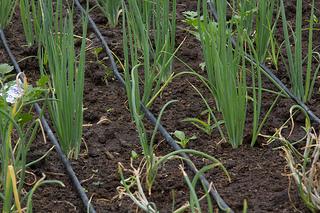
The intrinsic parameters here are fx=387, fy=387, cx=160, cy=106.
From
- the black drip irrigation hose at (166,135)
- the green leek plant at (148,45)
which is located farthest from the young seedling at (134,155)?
the green leek plant at (148,45)

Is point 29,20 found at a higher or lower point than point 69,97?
higher

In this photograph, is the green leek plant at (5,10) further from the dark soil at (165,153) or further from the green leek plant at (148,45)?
the green leek plant at (148,45)

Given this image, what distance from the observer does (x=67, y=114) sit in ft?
5.34

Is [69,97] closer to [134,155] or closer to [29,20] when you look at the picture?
[134,155]

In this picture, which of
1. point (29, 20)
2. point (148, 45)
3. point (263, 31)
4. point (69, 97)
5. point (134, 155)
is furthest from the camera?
point (29, 20)

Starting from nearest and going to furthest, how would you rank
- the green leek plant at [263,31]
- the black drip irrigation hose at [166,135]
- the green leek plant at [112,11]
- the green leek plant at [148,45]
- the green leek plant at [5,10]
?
the black drip irrigation hose at [166,135]
the green leek plant at [148,45]
the green leek plant at [263,31]
the green leek plant at [5,10]
the green leek plant at [112,11]

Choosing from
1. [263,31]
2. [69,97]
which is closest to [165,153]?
[69,97]

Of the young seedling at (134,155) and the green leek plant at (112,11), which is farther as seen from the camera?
the green leek plant at (112,11)

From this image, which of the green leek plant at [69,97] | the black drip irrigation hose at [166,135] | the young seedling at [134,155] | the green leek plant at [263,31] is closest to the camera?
the black drip irrigation hose at [166,135]

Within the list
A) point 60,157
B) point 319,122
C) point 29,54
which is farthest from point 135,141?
point 29,54

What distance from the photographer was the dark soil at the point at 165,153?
1.51 m

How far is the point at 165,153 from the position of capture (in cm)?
182

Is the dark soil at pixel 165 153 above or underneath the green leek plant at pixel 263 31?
underneath

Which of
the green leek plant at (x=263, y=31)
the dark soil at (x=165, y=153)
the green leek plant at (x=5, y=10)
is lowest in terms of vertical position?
the dark soil at (x=165, y=153)
